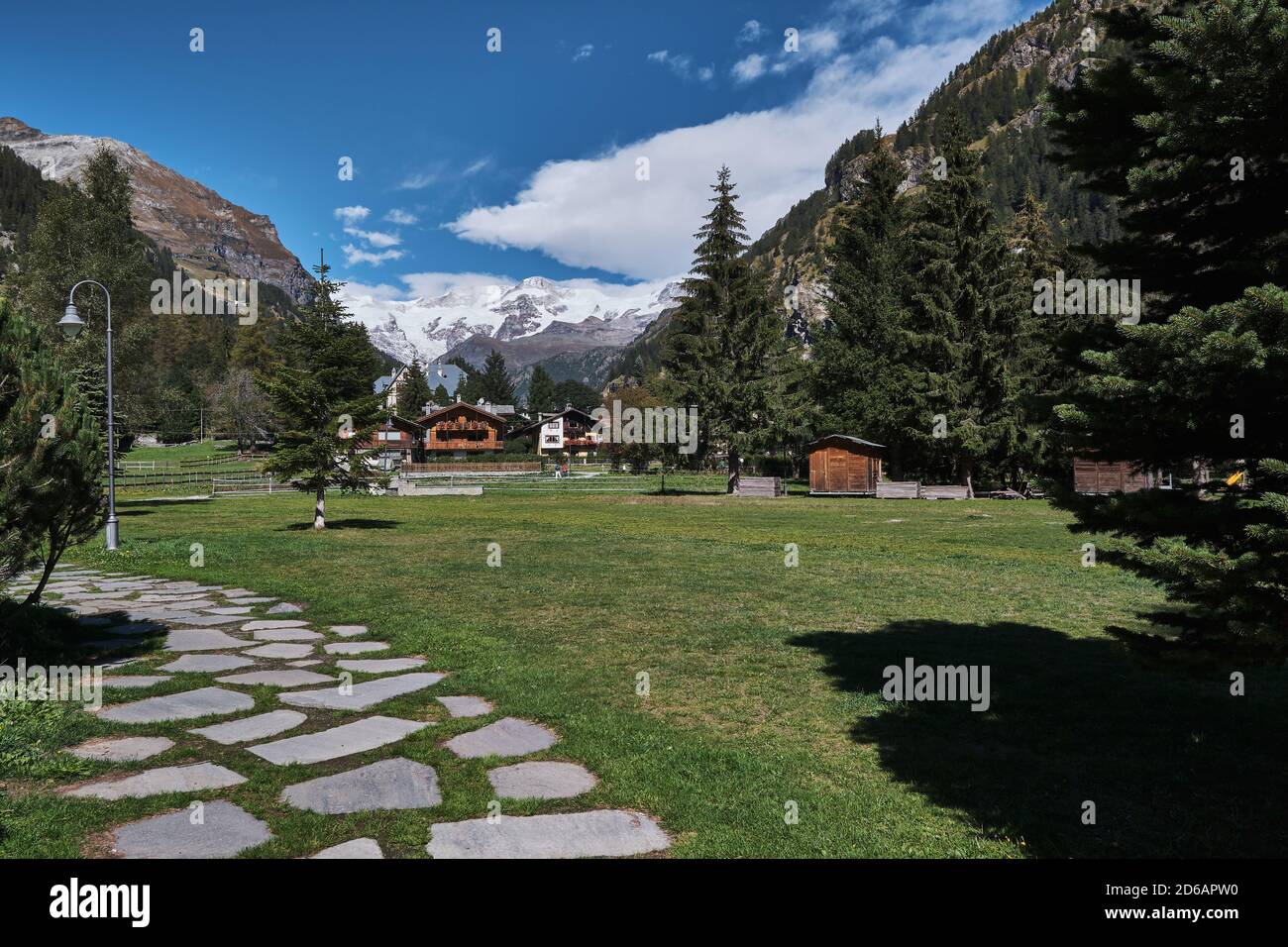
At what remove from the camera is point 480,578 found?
1241 centimetres

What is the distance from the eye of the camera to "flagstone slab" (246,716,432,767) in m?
4.67

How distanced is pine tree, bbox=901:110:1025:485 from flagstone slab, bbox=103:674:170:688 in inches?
1448

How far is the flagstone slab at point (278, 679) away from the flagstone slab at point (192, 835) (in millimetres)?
2609

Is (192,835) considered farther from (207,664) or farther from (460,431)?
(460,431)

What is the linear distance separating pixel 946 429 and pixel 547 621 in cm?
3364

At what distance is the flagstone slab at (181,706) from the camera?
5375mm

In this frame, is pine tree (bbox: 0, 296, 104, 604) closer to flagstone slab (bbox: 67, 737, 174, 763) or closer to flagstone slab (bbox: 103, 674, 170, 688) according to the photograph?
flagstone slab (bbox: 103, 674, 170, 688)

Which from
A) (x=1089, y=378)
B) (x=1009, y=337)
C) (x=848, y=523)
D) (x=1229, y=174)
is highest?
(x=1009, y=337)

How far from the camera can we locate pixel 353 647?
7.77m

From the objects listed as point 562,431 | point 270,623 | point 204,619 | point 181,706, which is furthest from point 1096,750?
point 562,431

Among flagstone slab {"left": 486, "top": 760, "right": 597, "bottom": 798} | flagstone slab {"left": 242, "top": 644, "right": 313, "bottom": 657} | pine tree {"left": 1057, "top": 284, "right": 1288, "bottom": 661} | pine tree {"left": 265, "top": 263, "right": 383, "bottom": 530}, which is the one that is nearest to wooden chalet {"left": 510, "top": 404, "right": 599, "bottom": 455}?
pine tree {"left": 265, "top": 263, "right": 383, "bottom": 530}

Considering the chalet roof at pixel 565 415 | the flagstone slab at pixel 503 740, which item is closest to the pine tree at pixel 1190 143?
the flagstone slab at pixel 503 740
